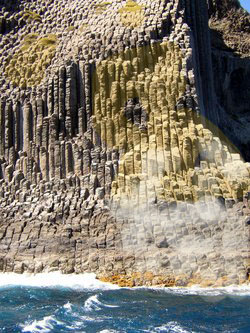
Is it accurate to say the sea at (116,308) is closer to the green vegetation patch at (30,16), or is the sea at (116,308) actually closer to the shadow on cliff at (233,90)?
the green vegetation patch at (30,16)

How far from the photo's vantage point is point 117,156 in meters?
28.8

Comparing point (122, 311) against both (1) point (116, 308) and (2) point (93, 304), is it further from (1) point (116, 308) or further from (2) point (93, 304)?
(2) point (93, 304)

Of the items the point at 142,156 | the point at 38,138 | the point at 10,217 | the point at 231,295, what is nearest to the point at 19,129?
the point at 38,138

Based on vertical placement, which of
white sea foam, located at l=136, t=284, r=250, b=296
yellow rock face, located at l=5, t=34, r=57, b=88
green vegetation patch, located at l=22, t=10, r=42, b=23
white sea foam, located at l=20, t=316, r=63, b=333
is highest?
green vegetation patch, located at l=22, t=10, r=42, b=23

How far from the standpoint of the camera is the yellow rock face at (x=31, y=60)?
32.9m

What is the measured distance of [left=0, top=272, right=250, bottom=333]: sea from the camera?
1742cm

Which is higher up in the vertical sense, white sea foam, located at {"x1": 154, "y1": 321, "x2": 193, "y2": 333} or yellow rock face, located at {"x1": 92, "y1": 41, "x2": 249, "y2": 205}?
yellow rock face, located at {"x1": 92, "y1": 41, "x2": 249, "y2": 205}

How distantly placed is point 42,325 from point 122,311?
2.85m

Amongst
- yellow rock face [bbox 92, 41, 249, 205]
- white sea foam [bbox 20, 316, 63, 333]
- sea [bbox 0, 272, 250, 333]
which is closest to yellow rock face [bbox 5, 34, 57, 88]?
yellow rock face [bbox 92, 41, 249, 205]

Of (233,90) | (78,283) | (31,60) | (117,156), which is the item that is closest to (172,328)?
(78,283)

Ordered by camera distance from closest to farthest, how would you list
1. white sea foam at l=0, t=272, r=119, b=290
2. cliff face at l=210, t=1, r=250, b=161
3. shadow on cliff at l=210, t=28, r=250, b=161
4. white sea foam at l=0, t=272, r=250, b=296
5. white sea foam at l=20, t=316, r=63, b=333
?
white sea foam at l=20, t=316, r=63, b=333 → white sea foam at l=0, t=272, r=250, b=296 → white sea foam at l=0, t=272, r=119, b=290 → shadow on cliff at l=210, t=28, r=250, b=161 → cliff face at l=210, t=1, r=250, b=161

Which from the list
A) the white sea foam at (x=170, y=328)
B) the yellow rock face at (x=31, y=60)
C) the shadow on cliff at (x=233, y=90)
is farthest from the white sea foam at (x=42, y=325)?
the shadow on cliff at (x=233, y=90)

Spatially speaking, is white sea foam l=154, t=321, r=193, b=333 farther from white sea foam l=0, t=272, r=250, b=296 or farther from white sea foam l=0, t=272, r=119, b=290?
white sea foam l=0, t=272, r=119, b=290

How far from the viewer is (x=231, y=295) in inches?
843
